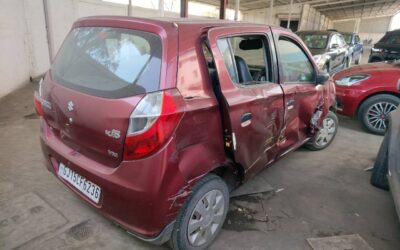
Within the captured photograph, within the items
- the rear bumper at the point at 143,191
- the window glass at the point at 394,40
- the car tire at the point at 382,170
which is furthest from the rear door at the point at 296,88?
the window glass at the point at 394,40

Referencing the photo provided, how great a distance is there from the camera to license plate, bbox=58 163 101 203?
1.87 meters

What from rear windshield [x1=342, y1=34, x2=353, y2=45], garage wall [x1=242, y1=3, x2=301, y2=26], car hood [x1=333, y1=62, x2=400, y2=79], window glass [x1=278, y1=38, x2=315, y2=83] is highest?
garage wall [x1=242, y1=3, x2=301, y2=26]

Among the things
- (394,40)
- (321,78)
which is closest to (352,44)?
(394,40)

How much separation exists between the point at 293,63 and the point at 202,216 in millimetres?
1829

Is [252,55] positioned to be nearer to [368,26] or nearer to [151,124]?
[151,124]

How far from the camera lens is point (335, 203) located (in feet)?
9.27

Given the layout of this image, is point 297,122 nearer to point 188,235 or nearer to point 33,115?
point 188,235

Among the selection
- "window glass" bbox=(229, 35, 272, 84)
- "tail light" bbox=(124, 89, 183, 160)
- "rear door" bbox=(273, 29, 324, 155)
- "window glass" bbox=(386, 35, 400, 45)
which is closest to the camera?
"tail light" bbox=(124, 89, 183, 160)

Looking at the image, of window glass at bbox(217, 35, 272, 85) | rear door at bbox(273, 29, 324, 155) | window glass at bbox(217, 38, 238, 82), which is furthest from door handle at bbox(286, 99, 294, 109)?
window glass at bbox(217, 38, 238, 82)

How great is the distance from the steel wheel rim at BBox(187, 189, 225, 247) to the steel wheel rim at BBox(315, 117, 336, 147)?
223 cm

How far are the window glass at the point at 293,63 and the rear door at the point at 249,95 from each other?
0.65 ft

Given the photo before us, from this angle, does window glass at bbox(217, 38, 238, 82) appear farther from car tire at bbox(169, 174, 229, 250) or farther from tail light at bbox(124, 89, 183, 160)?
car tire at bbox(169, 174, 229, 250)

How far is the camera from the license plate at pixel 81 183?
1873 millimetres

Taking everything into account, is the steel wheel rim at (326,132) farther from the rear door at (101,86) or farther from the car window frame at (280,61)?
the rear door at (101,86)
